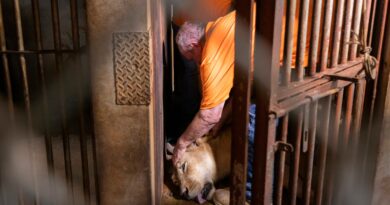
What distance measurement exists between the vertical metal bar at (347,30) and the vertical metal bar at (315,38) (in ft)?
0.67

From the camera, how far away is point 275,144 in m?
1.44

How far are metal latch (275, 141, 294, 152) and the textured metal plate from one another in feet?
2.98

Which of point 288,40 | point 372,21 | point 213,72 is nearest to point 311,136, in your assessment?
point 288,40

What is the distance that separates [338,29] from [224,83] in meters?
0.91

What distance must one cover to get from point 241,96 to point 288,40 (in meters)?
0.25

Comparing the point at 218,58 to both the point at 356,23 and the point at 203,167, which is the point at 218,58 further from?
the point at 356,23

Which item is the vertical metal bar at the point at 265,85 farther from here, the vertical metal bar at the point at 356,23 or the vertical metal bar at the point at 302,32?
the vertical metal bar at the point at 356,23

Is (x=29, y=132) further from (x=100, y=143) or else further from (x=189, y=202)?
(x=189, y=202)

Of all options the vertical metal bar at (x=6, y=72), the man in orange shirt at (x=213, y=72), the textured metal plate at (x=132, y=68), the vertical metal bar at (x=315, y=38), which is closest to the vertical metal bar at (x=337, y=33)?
the vertical metal bar at (x=315, y=38)

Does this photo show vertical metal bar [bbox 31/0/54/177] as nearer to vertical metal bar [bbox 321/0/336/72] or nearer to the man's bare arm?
the man's bare arm

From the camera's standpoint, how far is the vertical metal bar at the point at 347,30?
65.7 inches

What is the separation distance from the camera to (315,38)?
1523 millimetres

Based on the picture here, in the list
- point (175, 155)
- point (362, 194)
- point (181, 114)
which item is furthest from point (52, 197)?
point (362, 194)

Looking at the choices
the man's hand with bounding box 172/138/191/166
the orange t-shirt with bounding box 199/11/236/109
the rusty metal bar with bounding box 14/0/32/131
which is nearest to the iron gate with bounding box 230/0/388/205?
the orange t-shirt with bounding box 199/11/236/109
